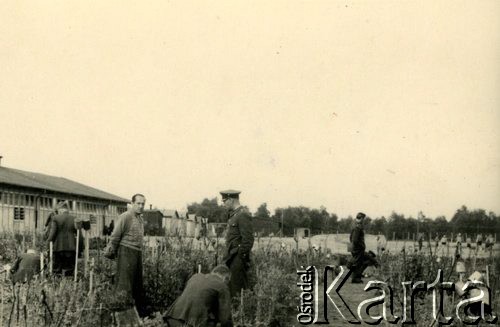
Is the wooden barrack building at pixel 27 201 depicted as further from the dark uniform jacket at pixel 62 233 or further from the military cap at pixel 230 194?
the military cap at pixel 230 194

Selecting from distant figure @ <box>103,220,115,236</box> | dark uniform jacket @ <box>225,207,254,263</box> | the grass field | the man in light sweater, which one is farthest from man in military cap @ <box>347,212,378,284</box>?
the man in light sweater

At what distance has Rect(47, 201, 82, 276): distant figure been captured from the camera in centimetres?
1069

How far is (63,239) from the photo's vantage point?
422 inches

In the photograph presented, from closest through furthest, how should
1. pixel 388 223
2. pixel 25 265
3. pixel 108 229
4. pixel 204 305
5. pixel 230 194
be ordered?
pixel 204 305, pixel 230 194, pixel 25 265, pixel 108 229, pixel 388 223

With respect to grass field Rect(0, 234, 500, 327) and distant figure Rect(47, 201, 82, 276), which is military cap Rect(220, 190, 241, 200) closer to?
grass field Rect(0, 234, 500, 327)

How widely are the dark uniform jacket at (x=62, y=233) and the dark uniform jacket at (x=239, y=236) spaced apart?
3.93 meters

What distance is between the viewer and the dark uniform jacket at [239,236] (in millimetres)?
7801

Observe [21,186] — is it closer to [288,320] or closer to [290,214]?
[288,320]

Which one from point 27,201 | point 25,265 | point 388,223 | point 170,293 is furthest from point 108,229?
point 388,223

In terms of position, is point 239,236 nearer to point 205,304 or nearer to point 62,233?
point 205,304

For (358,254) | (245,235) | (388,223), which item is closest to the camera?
(245,235)

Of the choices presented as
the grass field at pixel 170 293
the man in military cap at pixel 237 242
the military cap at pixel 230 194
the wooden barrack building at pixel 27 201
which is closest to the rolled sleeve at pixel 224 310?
the grass field at pixel 170 293

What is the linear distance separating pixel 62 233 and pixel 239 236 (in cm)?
416

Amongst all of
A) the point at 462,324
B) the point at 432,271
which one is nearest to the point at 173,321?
the point at 462,324
